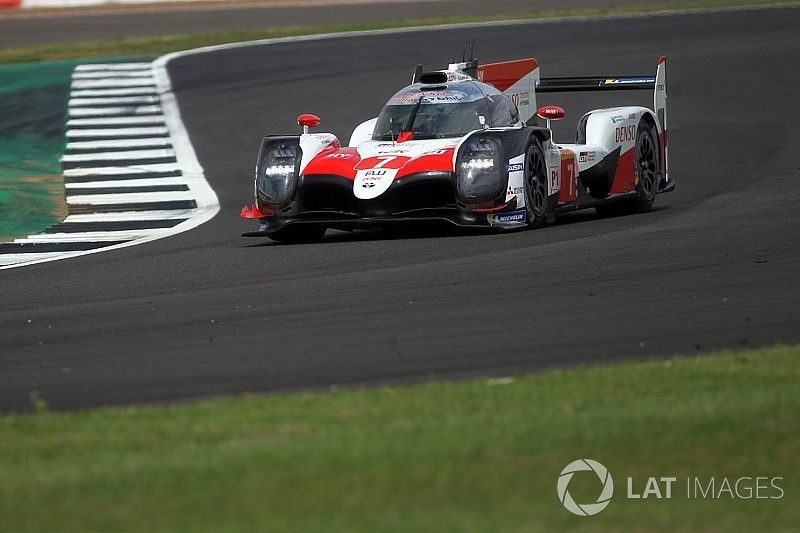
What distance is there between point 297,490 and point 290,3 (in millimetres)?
33636

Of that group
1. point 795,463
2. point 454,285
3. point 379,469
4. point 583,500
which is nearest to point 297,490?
point 379,469

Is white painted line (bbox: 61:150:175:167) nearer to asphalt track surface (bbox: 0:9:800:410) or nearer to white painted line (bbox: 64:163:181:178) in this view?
white painted line (bbox: 64:163:181:178)

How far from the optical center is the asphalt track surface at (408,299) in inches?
301

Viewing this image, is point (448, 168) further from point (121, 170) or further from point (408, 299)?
point (121, 170)

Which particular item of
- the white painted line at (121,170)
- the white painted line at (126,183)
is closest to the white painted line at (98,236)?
the white painted line at (126,183)

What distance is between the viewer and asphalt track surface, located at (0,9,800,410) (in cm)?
764

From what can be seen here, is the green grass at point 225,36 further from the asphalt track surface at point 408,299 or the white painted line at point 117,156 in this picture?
the asphalt track surface at point 408,299

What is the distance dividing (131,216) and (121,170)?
3.10 metres

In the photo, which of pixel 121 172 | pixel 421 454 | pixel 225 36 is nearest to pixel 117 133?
pixel 121 172

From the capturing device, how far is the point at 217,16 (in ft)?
118

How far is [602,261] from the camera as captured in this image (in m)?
10.9

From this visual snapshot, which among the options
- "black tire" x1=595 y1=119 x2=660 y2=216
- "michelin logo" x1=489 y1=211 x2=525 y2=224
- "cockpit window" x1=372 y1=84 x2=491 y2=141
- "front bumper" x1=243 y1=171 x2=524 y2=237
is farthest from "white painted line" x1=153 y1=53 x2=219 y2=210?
"black tire" x1=595 y1=119 x2=660 y2=216

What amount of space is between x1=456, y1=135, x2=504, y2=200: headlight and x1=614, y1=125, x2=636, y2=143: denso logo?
2368 mm

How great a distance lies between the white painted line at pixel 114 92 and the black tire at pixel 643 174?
37.9ft
